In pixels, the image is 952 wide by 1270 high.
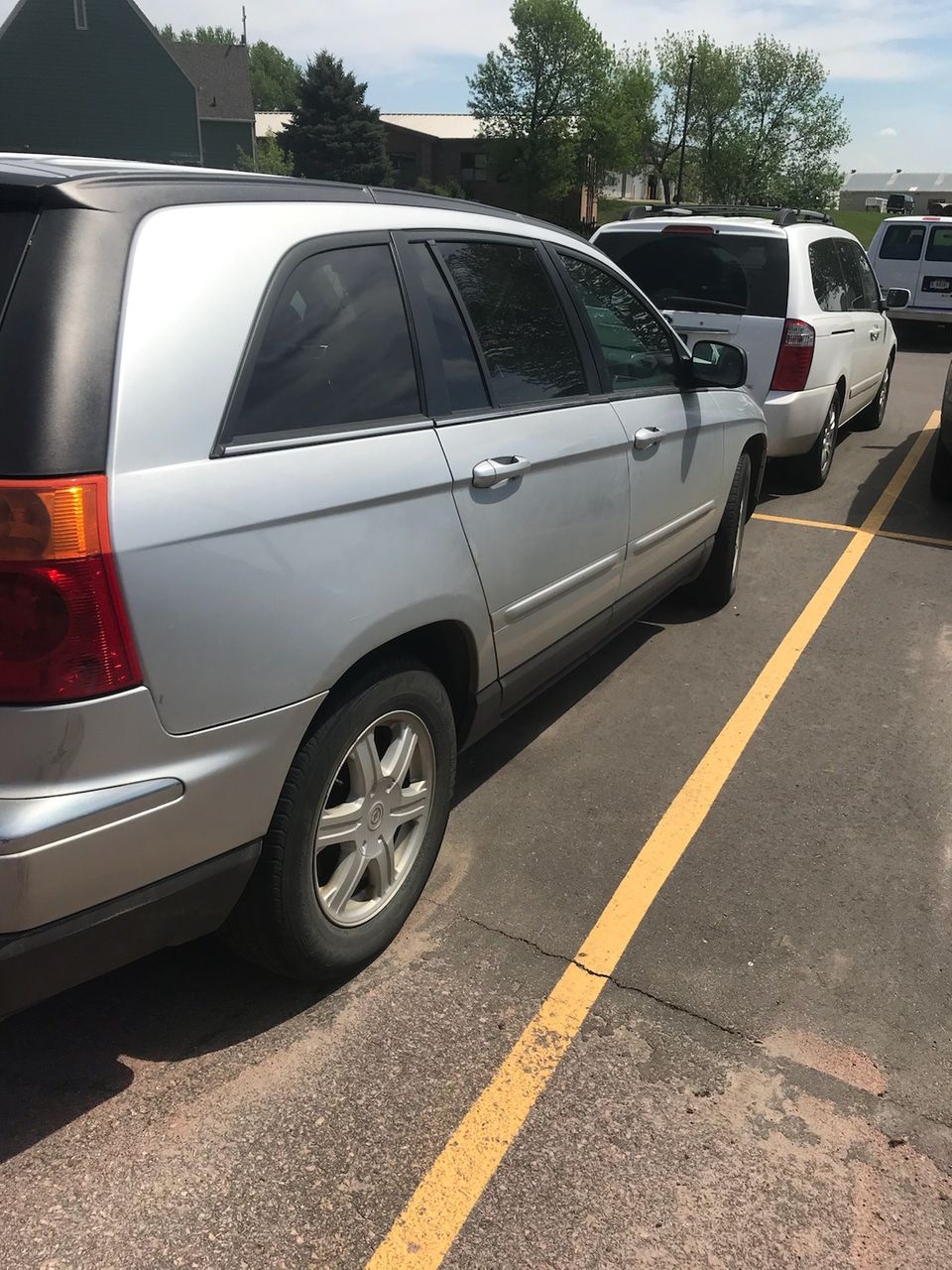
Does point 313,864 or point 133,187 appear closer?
point 133,187

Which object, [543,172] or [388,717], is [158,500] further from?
[543,172]

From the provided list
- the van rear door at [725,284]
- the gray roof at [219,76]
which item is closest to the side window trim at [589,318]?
the van rear door at [725,284]

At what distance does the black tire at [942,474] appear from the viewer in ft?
23.9

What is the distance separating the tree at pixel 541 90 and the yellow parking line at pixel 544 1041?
66.8m

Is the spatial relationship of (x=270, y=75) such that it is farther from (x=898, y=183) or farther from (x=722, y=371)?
(x=722, y=371)

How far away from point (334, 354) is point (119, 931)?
1.34 metres

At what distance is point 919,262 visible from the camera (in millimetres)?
17938

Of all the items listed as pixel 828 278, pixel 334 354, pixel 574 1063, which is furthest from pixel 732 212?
pixel 574 1063

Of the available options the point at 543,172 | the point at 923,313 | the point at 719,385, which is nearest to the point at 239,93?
the point at 543,172

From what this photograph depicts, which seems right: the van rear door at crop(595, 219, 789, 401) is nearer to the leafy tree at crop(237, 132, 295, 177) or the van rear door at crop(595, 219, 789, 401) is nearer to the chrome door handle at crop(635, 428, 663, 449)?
the chrome door handle at crop(635, 428, 663, 449)

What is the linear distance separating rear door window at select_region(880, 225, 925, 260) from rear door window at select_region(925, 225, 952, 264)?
16 centimetres

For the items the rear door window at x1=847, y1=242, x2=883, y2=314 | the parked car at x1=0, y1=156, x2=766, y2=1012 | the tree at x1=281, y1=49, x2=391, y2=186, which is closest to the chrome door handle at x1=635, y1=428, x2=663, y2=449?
the parked car at x1=0, y1=156, x2=766, y2=1012

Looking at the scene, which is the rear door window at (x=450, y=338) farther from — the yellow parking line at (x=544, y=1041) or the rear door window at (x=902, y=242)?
the rear door window at (x=902, y=242)

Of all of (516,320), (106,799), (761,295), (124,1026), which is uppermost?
(761,295)
